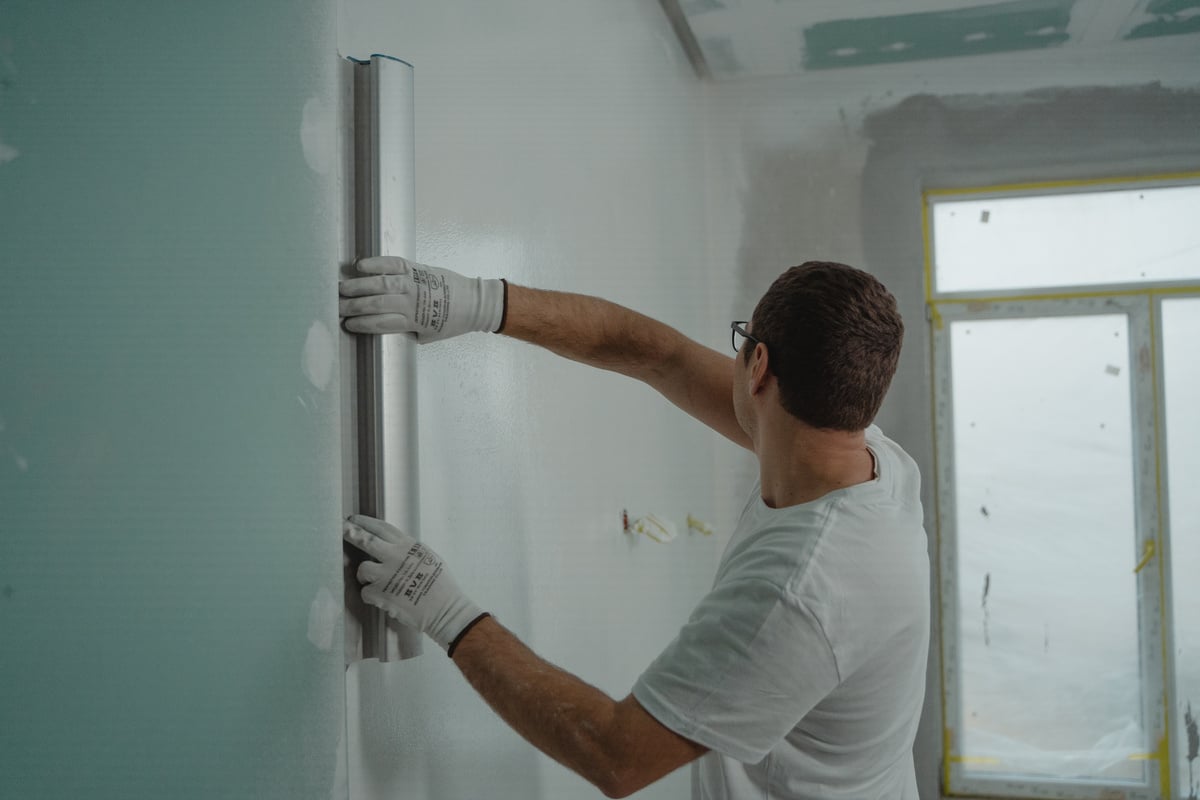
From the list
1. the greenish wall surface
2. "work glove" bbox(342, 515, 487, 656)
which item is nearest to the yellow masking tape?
"work glove" bbox(342, 515, 487, 656)

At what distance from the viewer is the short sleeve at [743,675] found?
1.03 metres

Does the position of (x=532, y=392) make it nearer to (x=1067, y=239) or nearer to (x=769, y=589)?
(x=769, y=589)

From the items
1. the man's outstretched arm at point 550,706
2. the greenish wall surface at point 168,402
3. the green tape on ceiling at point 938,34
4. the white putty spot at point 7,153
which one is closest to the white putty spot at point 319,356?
the greenish wall surface at point 168,402

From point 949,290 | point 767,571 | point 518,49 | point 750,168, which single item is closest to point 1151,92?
point 949,290

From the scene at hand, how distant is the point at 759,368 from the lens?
124 cm

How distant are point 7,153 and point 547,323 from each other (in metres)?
0.87

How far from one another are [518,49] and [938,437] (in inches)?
104

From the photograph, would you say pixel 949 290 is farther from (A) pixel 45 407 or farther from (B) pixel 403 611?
(A) pixel 45 407

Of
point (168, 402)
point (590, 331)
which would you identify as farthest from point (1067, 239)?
point (168, 402)

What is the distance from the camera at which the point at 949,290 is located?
3.59m

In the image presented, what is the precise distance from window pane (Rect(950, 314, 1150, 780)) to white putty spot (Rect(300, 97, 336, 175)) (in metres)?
3.38

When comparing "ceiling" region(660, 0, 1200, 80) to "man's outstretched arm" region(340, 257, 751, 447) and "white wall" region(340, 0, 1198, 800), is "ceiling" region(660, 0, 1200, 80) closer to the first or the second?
"white wall" region(340, 0, 1198, 800)

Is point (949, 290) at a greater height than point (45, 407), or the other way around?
point (949, 290)

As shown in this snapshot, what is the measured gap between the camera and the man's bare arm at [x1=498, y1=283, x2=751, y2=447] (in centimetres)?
126
